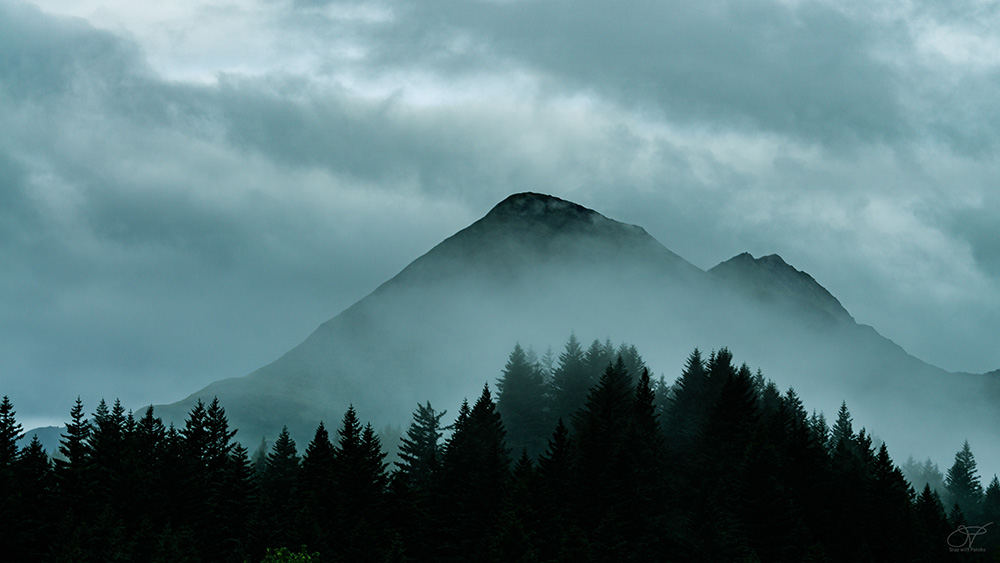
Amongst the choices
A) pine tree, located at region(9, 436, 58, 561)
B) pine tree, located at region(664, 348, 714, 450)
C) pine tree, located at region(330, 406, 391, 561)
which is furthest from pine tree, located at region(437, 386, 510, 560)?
pine tree, located at region(9, 436, 58, 561)

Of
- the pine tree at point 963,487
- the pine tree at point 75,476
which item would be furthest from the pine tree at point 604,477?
the pine tree at point 963,487

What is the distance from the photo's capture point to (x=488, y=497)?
3438 inches

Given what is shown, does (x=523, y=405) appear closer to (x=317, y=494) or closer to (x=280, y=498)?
(x=280, y=498)

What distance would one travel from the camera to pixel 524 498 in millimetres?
80688

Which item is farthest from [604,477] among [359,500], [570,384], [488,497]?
[570,384]

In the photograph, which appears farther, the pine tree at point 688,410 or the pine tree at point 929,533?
the pine tree at point 688,410

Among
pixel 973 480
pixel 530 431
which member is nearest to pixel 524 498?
pixel 530 431

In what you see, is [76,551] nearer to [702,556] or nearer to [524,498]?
[524,498]

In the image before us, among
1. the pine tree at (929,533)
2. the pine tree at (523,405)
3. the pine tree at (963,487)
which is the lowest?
the pine tree at (929,533)

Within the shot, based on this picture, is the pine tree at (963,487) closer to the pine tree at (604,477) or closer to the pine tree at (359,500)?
the pine tree at (604,477)

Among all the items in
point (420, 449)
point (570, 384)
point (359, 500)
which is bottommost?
point (359, 500)

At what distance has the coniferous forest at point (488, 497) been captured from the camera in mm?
80188

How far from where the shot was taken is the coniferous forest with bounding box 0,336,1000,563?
8019cm

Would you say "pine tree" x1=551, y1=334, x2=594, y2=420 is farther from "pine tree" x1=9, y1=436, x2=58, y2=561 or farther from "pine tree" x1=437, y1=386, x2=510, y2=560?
"pine tree" x1=9, y1=436, x2=58, y2=561
